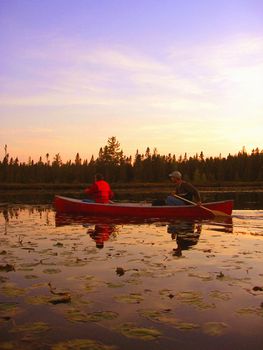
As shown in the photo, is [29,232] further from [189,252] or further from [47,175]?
[47,175]

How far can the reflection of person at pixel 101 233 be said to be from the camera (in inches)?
523

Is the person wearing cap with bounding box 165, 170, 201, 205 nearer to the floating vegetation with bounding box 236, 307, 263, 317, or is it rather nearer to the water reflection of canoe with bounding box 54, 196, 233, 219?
the water reflection of canoe with bounding box 54, 196, 233, 219

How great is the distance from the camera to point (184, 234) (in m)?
15.1

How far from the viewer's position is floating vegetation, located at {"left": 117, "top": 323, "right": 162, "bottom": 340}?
213 inches

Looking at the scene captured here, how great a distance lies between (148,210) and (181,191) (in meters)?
2.01

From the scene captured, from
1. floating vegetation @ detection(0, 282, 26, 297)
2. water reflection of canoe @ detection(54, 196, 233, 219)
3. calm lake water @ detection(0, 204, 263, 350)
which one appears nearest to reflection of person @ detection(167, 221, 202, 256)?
calm lake water @ detection(0, 204, 263, 350)

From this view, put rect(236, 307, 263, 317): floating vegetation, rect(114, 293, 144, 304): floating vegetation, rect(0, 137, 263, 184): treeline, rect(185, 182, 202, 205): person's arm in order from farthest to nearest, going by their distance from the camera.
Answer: rect(0, 137, 263, 184): treeline < rect(185, 182, 202, 205): person's arm < rect(114, 293, 144, 304): floating vegetation < rect(236, 307, 263, 317): floating vegetation

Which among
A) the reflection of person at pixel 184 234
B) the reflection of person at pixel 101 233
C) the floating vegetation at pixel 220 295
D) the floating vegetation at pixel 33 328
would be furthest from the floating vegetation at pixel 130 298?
the reflection of person at pixel 101 233

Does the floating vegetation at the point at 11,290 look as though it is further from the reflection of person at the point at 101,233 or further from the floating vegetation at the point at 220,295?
the reflection of person at the point at 101,233

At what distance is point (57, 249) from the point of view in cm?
1188

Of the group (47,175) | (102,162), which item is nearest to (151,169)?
(102,162)

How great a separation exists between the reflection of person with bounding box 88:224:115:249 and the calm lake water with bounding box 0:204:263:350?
0.64ft

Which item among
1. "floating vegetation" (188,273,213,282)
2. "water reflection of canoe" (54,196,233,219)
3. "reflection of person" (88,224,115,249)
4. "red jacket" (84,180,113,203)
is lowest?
"reflection of person" (88,224,115,249)

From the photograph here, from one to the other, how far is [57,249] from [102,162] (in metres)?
100.0
